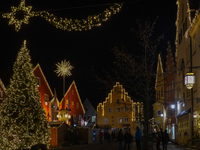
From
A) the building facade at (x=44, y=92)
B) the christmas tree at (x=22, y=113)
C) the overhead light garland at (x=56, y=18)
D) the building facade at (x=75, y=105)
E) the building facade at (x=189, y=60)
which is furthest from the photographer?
the building facade at (x=75, y=105)

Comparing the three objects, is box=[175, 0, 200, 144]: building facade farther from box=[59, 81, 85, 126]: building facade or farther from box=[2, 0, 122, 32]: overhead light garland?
box=[59, 81, 85, 126]: building facade

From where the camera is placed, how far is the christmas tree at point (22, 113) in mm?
25328

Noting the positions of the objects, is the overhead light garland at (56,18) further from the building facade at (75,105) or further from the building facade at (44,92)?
the building facade at (75,105)

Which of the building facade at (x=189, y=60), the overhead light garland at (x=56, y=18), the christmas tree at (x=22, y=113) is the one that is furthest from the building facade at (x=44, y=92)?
the overhead light garland at (x=56, y=18)

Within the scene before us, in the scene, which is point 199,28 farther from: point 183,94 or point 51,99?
point 51,99

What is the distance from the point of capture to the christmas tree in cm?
2533

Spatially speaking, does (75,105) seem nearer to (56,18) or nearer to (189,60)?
(189,60)

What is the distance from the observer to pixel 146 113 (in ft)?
70.4

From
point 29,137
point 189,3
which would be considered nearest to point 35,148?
point 29,137

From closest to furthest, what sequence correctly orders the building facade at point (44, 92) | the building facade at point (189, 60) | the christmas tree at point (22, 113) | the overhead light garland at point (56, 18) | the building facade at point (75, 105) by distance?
the overhead light garland at point (56, 18) < the christmas tree at point (22, 113) < the building facade at point (189, 60) < the building facade at point (44, 92) < the building facade at point (75, 105)

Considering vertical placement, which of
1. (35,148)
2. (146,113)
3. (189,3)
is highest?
(189,3)

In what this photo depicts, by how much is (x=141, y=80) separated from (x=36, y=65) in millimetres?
30436

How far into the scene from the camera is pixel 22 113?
85.0 ft

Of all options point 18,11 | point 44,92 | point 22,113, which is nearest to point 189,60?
point 22,113
